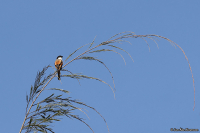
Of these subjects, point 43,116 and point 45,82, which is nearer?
point 43,116

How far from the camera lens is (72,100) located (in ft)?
15.0

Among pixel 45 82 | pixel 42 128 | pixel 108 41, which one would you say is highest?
pixel 108 41

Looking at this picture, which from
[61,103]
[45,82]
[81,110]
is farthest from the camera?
[45,82]

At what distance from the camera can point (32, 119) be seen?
4449 mm

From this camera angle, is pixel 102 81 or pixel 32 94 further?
pixel 32 94

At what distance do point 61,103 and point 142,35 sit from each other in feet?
5.19

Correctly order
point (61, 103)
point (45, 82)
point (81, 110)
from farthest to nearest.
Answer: point (45, 82)
point (61, 103)
point (81, 110)

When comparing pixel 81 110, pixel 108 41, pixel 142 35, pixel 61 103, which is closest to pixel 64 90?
pixel 61 103

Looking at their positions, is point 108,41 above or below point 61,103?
above

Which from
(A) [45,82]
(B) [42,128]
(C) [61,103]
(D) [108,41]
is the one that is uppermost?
(D) [108,41]

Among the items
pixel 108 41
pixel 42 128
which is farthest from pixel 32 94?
pixel 108 41

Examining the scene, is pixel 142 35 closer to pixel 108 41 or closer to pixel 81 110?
pixel 108 41

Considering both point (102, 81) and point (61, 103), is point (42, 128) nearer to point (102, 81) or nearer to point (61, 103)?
point (61, 103)

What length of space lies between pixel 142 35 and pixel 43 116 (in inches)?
75.3
